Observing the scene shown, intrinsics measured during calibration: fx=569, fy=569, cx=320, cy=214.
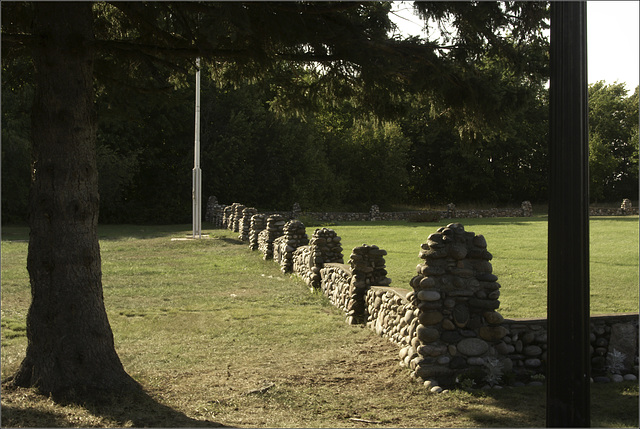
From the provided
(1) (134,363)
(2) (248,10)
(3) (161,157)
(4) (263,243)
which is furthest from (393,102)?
(3) (161,157)

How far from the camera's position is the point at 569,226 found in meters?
3.04

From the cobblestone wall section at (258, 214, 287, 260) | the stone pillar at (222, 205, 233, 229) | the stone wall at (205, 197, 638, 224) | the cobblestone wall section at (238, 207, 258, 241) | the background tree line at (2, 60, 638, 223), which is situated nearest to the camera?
the cobblestone wall section at (258, 214, 287, 260)

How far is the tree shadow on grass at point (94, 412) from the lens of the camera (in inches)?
207

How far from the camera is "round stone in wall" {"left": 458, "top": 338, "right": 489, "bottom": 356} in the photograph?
661cm

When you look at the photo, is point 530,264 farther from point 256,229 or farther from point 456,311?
point 256,229

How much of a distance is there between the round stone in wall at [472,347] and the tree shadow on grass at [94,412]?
2.92 m

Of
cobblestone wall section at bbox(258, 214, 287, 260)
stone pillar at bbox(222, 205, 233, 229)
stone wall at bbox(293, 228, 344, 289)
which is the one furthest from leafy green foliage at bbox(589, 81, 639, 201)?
stone wall at bbox(293, 228, 344, 289)

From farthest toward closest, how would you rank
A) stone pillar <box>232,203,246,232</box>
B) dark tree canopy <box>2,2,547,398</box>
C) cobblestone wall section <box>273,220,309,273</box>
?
1. stone pillar <box>232,203,246,232</box>
2. cobblestone wall section <box>273,220,309,273</box>
3. dark tree canopy <box>2,2,547,398</box>

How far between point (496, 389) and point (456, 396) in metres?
0.52

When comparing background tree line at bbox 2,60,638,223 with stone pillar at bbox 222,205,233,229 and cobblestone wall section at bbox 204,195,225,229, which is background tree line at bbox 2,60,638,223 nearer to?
cobblestone wall section at bbox 204,195,225,229

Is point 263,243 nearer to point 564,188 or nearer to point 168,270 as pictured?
point 168,270

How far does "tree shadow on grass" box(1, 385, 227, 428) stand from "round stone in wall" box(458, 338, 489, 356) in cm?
292

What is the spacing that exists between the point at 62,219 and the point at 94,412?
203 centimetres

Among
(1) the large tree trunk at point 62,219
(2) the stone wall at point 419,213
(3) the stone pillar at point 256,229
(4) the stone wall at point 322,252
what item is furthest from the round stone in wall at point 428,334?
(2) the stone wall at point 419,213
